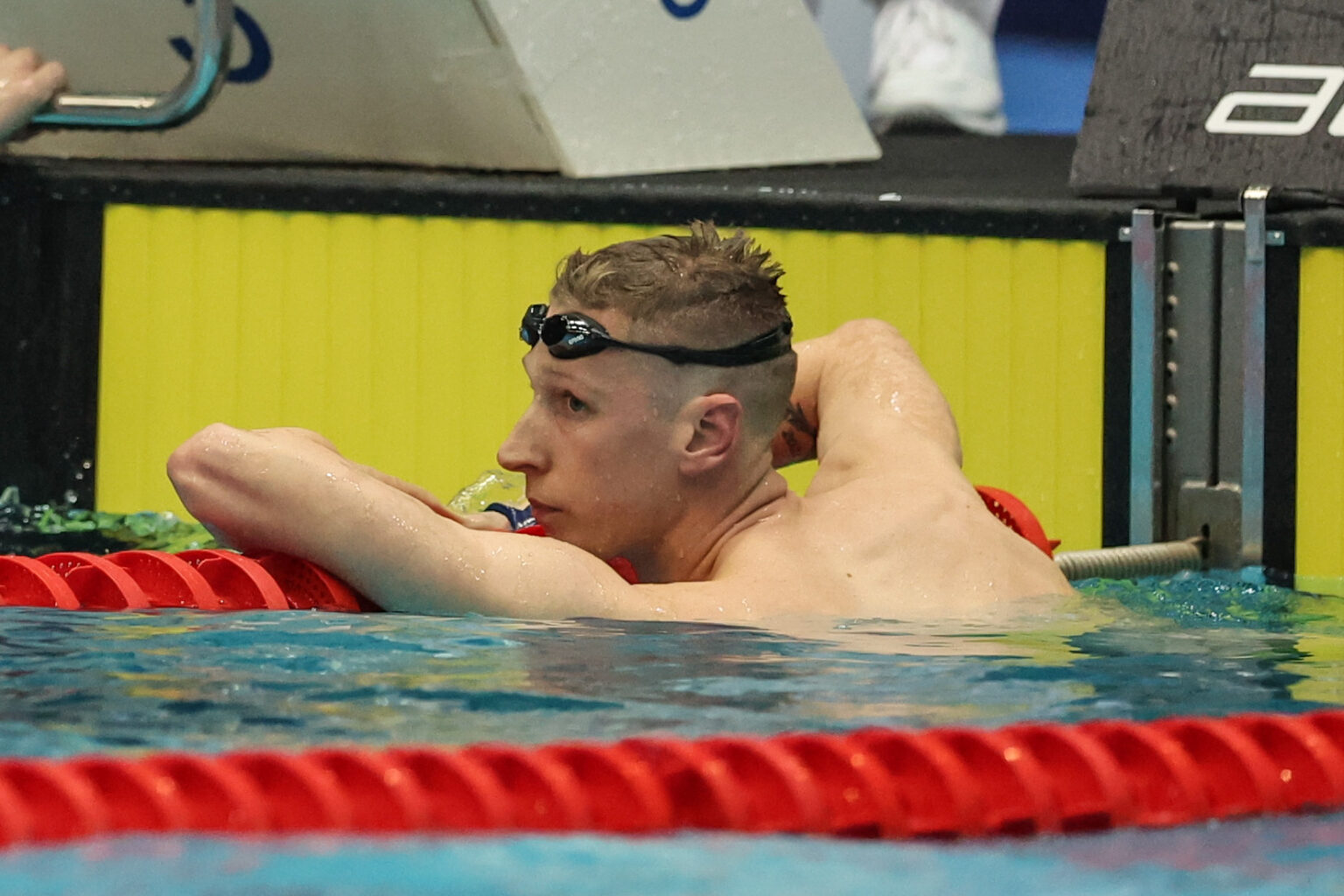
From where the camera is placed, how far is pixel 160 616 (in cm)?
226

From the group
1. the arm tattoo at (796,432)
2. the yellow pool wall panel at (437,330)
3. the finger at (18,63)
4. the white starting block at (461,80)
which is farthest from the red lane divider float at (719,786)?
the finger at (18,63)

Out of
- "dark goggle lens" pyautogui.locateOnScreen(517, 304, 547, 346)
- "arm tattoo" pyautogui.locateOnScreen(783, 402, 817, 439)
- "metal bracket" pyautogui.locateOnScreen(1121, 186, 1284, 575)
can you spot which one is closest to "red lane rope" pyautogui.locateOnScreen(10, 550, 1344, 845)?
"dark goggle lens" pyautogui.locateOnScreen(517, 304, 547, 346)

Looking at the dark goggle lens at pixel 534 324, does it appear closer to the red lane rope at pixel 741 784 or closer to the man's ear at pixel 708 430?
the man's ear at pixel 708 430

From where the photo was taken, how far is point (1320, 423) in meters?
3.28

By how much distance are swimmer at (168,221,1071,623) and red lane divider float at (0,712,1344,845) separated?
51 centimetres

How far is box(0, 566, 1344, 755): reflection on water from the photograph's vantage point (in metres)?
1.81

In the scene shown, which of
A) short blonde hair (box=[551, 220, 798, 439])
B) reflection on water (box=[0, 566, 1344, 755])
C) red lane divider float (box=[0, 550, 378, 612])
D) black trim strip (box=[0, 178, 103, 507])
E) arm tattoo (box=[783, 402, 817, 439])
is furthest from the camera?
black trim strip (box=[0, 178, 103, 507])

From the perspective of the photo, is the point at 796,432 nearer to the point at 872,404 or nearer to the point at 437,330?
the point at 872,404

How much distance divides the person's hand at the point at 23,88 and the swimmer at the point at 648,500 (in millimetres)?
1641

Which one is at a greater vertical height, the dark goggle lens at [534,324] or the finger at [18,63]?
the finger at [18,63]

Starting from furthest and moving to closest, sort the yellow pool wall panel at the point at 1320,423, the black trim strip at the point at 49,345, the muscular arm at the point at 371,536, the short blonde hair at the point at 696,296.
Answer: the black trim strip at the point at 49,345 → the yellow pool wall panel at the point at 1320,423 → the short blonde hair at the point at 696,296 → the muscular arm at the point at 371,536

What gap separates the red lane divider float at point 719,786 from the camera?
1.50 m

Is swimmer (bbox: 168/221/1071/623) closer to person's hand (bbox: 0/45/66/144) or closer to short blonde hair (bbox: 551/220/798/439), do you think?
short blonde hair (bbox: 551/220/798/439)

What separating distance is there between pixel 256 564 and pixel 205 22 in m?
1.48
